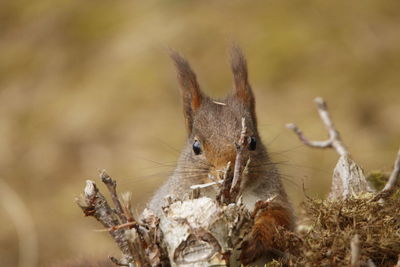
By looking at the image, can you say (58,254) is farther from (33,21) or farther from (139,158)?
(33,21)

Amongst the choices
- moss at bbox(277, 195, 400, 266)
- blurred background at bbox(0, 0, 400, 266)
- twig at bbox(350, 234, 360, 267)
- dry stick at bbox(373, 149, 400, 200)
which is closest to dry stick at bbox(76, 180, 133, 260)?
moss at bbox(277, 195, 400, 266)

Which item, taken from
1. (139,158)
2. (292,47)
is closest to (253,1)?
(292,47)

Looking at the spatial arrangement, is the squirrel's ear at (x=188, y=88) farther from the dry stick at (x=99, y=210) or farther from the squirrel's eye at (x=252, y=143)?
the dry stick at (x=99, y=210)

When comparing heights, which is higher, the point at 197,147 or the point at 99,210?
the point at 197,147

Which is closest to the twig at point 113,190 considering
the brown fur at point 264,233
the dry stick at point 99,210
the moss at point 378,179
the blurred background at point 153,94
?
the dry stick at point 99,210

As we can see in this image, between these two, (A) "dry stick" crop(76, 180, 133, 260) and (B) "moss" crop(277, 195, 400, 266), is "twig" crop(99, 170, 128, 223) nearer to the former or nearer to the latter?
(A) "dry stick" crop(76, 180, 133, 260)

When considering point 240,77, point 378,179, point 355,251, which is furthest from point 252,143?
point 355,251

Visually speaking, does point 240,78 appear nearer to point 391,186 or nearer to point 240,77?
point 240,77
